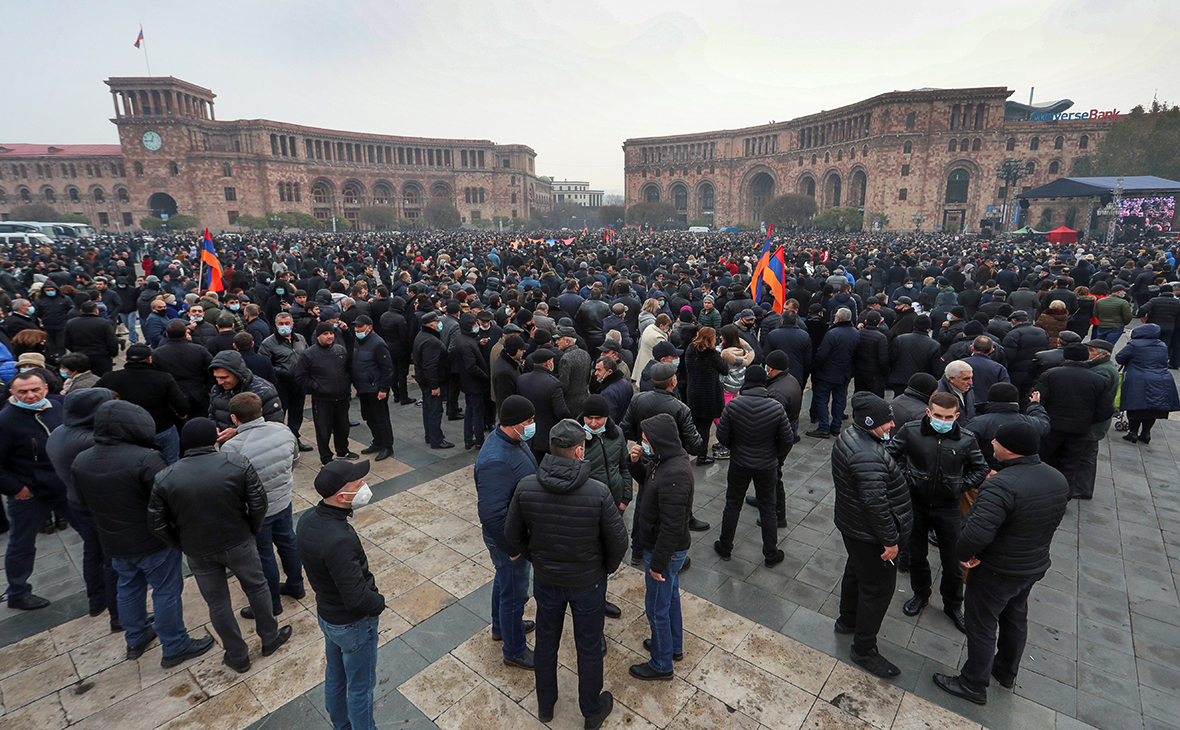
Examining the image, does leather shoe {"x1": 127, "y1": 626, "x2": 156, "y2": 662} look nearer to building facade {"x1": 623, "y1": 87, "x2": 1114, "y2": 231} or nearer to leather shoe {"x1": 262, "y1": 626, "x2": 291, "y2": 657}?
leather shoe {"x1": 262, "y1": 626, "x2": 291, "y2": 657}

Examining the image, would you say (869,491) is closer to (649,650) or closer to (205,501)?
(649,650)

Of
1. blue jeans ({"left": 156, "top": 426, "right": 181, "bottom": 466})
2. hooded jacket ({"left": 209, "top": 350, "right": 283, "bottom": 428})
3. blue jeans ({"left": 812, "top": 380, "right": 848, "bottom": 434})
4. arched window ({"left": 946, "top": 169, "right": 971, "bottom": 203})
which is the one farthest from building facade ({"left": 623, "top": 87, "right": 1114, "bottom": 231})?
blue jeans ({"left": 156, "top": 426, "right": 181, "bottom": 466})

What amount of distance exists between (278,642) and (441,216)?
77.7 metres

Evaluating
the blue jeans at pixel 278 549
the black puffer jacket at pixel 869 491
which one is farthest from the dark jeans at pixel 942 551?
the blue jeans at pixel 278 549

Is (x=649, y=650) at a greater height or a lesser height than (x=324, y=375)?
lesser

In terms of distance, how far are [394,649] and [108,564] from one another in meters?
2.31

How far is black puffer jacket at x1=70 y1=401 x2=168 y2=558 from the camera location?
3.48 meters

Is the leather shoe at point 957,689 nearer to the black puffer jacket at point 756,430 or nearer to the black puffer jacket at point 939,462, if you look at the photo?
the black puffer jacket at point 939,462

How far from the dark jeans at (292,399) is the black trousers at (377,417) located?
0.85 meters

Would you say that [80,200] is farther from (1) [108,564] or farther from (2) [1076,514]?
(2) [1076,514]

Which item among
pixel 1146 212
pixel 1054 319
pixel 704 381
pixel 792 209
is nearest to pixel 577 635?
pixel 704 381

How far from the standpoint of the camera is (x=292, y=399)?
7383 mm

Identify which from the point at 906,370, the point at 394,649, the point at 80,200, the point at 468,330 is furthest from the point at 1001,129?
the point at 80,200

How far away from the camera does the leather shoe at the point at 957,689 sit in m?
3.48
